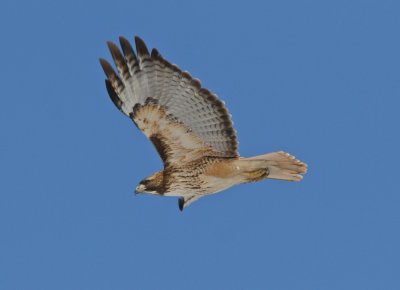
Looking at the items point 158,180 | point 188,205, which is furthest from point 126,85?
point 188,205

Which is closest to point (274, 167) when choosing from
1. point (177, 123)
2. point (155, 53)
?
point (177, 123)

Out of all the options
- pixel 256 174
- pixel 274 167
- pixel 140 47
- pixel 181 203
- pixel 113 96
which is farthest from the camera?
pixel 181 203

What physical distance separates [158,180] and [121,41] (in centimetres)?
166

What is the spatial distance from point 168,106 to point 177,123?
0.22 m

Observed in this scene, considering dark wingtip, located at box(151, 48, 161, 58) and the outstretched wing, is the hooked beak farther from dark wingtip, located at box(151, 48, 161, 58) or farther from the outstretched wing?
dark wingtip, located at box(151, 48, 161, 58)

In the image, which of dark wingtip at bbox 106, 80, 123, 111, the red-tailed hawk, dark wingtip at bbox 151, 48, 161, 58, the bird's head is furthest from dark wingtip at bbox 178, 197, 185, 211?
dark wingtip at bbox 151, 48, 161, 58

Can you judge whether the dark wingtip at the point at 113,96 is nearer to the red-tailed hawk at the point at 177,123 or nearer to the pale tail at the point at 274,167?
the red-tailed hawk at the point at 177,123

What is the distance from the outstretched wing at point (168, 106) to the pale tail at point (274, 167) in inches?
9.1

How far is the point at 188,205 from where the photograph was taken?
14.3 metres

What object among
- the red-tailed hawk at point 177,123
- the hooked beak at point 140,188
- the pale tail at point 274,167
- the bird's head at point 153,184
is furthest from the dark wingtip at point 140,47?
the pale tail at point 274,167

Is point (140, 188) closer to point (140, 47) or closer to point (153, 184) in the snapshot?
point (153, 184)

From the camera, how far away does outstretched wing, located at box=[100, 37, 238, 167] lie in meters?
13.0

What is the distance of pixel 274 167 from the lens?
13.4m

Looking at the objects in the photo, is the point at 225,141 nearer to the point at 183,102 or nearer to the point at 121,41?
the point at 183,102
